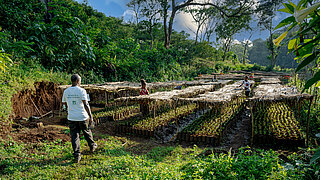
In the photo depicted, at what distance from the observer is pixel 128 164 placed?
3.62 metres

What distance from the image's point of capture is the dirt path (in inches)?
234

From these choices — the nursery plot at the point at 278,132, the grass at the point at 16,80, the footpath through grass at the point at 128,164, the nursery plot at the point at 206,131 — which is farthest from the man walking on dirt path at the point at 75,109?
Answer: the nursery plot at the point at 278,132

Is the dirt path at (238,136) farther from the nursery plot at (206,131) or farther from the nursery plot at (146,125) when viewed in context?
the nursery plot at (146,125)

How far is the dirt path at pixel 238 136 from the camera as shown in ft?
19.5

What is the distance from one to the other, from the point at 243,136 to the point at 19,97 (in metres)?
9.08

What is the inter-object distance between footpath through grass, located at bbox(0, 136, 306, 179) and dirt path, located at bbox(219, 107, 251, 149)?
1.73 meters

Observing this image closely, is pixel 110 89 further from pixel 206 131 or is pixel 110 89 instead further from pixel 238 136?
pixel 238 136

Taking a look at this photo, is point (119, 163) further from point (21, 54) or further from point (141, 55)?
point (141, 55)

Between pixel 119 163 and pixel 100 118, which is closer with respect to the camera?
pixel 119 163

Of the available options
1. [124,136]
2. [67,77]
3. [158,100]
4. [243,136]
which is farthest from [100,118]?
[243,136]

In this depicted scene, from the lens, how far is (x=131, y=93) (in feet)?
40.3

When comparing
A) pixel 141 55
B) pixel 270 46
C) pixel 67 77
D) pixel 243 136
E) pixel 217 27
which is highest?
pixel 217 27

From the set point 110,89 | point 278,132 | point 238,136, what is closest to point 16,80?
point 110,89

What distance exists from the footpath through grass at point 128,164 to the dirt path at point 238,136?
1732mm
